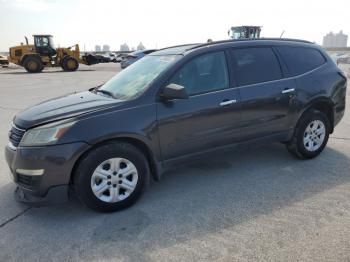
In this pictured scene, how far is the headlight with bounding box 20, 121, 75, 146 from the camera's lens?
3109 mm

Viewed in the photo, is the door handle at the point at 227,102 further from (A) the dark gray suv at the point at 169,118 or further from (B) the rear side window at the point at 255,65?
(B) the rear side window at the point at 255,65

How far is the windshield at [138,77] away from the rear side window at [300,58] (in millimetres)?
1692

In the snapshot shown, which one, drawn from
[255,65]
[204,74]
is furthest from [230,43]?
[204,74]

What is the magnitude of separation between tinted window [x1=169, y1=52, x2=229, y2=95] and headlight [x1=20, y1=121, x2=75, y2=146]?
4.22 feet

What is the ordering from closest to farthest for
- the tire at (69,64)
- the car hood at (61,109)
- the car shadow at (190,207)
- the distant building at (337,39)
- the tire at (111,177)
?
the car shadow at (190,207) → the tire at (111,177) → the car hood at (61,109) → the tire at (69,64) → the distant building at (337,39)

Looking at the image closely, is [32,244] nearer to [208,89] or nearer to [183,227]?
[183,227]

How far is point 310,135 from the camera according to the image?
15.5 ft

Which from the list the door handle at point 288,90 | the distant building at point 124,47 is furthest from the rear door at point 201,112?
the distant building at point 124,47

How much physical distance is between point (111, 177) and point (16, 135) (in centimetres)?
109

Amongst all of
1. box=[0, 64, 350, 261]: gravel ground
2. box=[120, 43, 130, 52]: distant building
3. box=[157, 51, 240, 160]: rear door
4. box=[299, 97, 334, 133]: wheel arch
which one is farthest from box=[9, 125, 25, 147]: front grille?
box=[120, 43, 130, 52]: distant building

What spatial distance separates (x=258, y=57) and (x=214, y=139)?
132cm

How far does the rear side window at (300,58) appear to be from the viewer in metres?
4.53

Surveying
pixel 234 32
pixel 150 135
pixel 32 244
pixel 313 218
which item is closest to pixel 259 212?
pixel 313 218

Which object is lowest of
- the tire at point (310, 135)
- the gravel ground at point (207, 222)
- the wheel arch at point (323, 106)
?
the gravel ground at point (207, 222)
